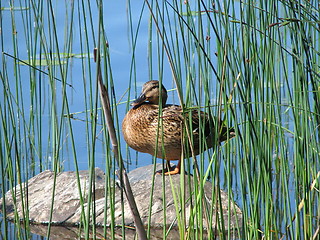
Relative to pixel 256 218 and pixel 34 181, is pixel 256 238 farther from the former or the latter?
pixel 34 181

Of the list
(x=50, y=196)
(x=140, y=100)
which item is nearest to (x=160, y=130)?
(x=140, y=100)

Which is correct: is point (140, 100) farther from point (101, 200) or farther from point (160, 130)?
point (101, 200)

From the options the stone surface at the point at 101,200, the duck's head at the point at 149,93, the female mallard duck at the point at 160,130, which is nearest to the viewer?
the stone surface at the point at 101,200

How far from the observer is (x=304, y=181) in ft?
4.59

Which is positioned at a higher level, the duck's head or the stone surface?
the duck's head

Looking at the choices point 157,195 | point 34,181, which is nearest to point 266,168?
point 157,195

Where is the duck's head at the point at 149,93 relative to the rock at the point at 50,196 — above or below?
above

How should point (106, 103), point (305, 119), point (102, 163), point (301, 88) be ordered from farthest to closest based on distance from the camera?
point (102, 163) → point (301, 88) → point (305, 119) → point (106, 103)

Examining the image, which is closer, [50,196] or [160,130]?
[160,130]

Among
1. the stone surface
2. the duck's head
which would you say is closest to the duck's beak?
the duck's head

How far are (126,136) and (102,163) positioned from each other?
57cm

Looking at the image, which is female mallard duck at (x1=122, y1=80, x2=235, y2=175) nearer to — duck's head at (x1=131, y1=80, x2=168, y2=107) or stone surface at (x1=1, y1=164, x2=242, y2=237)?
duck's head at (x1=131, y1=80, x2=168, y2=107)

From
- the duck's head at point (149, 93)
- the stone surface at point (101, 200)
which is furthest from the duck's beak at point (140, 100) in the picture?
the stone surface at point (101, 200)

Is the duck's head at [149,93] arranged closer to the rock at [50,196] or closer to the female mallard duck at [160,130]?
the female mallard duck at [160,130]
